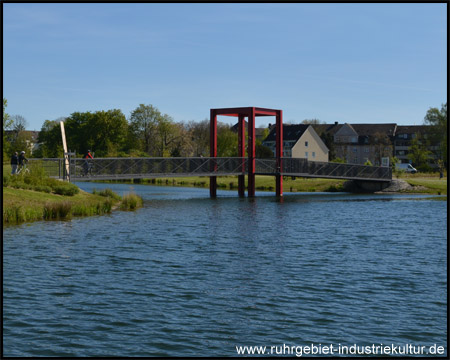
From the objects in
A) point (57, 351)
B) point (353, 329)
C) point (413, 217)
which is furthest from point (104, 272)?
point (413, 217)

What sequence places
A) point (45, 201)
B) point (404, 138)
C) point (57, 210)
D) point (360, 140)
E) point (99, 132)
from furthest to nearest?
1. point (404, 138)
2. point (360, 140)
3. point (99, 132)
4. point (45, 201)
5. point (57, 210)

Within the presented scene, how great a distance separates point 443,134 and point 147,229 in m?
98.9

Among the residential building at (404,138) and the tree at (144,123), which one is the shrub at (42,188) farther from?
the residential building at (404,138)

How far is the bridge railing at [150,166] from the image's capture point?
1701 inches

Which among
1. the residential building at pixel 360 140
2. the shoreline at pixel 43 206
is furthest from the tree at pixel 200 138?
the shoreline at pixel 43 206

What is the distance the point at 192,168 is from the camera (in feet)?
169

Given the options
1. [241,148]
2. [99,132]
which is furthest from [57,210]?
[99,132]

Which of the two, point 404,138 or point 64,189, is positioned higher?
point 404,138

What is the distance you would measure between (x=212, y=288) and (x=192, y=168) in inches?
1430

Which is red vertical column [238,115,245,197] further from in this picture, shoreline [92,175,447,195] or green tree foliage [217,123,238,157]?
green tree foliage [217,123,238,157]

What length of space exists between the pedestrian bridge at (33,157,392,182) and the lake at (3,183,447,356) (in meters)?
14.5

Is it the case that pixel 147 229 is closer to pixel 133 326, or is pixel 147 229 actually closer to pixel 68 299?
pixel 68 299

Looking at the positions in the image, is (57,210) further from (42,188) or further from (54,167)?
(54,167)

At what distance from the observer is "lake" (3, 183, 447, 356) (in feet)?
38.1
